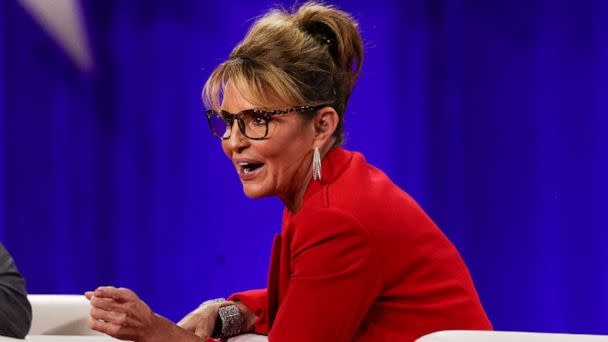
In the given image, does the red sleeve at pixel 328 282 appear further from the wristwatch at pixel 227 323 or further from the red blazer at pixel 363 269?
the wristwatch at pixel 227 323

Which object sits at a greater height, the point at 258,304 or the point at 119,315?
the point at 119,315

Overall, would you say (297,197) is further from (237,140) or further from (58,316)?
(58,316)

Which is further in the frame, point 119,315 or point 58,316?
point 58,316

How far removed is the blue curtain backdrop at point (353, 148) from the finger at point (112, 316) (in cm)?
194

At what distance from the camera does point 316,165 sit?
1484 millimetres

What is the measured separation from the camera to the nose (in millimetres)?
1523

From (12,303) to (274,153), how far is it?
61 centimetres

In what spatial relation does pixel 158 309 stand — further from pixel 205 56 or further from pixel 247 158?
pixel 247 158

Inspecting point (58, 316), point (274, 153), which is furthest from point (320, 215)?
point (58, 316)

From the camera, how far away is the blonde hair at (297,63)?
147cm

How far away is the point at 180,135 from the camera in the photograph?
3314 mm

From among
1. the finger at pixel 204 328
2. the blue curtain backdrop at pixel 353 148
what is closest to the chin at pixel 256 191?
the finger at pixel 204 328

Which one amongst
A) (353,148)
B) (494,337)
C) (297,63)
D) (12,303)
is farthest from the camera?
(353,148)

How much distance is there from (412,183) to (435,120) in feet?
0.84
